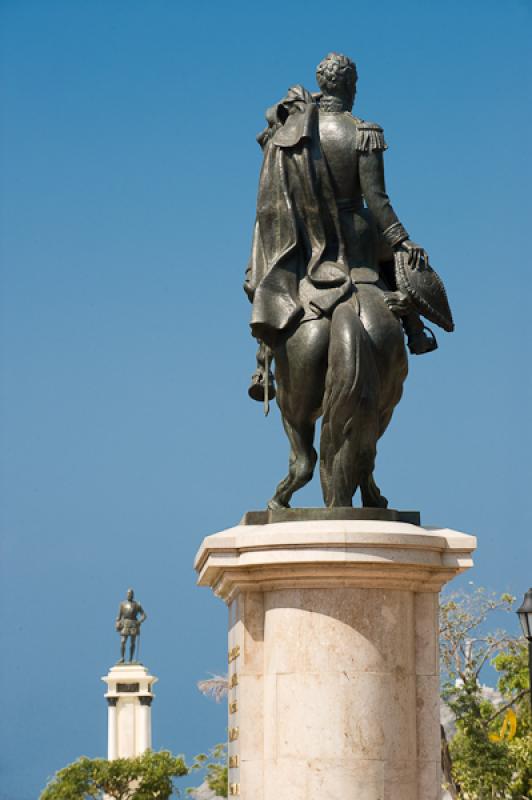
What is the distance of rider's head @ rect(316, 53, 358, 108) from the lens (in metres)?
10.8

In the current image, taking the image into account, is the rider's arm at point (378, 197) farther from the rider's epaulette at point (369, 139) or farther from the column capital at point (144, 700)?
the column capital at point (144, 700)

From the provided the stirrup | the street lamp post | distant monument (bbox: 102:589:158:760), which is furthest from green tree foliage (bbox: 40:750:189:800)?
the stirrup

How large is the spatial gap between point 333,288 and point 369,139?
0.99m

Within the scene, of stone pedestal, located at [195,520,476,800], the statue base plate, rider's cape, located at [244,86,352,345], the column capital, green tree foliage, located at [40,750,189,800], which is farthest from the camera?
the column capital

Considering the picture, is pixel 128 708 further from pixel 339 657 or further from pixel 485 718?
pixel 339 657

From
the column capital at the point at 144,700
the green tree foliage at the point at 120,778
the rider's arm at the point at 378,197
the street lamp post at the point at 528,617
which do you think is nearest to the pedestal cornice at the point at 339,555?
the rider's arm at the point at 378,197

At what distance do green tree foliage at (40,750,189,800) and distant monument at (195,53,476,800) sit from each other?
99.1 feet

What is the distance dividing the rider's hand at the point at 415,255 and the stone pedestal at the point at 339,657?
171cm

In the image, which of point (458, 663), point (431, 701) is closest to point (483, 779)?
point (458, 663)

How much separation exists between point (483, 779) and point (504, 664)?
20.3 ft

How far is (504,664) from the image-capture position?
3209cm

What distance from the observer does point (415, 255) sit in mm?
10625

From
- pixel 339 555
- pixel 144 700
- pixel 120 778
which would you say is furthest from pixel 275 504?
pixel 144 700

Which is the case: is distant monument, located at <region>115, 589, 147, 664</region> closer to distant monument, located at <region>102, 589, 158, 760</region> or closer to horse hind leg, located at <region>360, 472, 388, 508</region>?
distant monument, located at <region>102, 589, 158, 760</region>
